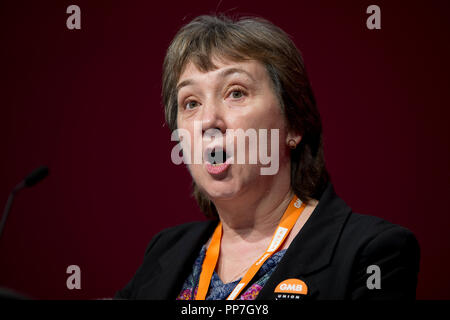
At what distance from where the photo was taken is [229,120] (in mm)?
2002

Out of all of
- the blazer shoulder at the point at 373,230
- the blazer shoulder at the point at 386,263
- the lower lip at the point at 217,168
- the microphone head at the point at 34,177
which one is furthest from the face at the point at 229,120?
the microphone head at the point at 34,177

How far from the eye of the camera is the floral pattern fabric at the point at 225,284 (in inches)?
74.3

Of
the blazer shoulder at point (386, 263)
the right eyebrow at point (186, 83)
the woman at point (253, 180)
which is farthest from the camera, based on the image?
the right eyebrow at point (186, 83)

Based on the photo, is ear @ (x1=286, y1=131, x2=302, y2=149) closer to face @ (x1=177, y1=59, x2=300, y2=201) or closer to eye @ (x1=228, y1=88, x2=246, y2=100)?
face @ (x1=177, y1=59, x2=300, y2=201)

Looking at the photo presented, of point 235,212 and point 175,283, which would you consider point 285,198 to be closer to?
point 235,212

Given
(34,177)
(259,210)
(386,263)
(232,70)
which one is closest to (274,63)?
(232,70)

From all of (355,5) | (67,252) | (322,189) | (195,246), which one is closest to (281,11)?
(355,5)

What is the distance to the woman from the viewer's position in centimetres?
186

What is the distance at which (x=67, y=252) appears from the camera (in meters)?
2.83

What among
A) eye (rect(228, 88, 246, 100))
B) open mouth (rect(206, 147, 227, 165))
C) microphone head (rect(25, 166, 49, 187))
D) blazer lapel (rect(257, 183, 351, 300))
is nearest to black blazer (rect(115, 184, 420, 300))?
blazer lapel (rect(257, 183, 351, 300))

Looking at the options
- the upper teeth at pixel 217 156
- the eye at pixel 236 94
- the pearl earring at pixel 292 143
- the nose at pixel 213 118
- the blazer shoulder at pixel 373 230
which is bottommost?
the blazer shoulder at pixel 373 230

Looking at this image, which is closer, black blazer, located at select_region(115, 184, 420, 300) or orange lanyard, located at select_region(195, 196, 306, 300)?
black blazer, located at select_region(115, 184, 420, 300)

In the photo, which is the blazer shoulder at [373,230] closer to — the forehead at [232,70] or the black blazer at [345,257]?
the black blazer at [345,257]

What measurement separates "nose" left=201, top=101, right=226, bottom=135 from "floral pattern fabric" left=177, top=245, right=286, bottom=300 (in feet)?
1.69
